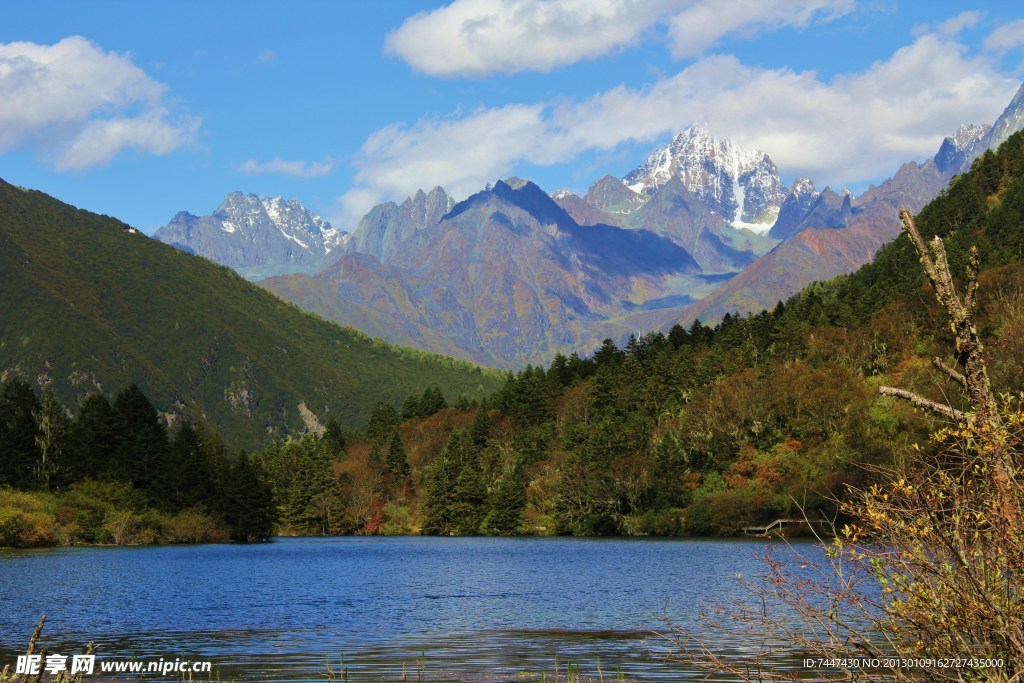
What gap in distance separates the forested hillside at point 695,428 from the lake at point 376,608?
27747 millimetres

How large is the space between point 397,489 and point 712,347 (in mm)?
57454

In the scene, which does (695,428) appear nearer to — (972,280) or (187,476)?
(187,476)

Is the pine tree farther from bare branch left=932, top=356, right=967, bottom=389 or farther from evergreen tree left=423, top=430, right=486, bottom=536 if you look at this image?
bare branch left=932, top=356, right=967, bottom=389

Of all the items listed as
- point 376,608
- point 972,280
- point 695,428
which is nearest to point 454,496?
point 695,428

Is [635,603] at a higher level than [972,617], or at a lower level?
lower

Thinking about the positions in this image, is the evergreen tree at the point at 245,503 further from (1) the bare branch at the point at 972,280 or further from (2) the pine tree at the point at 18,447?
(1) the bare branch at the point at 972,280

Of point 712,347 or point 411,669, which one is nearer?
point 411,669

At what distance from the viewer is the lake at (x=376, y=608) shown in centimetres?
3553

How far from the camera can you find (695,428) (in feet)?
452

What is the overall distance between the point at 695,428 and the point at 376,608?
89.0 m

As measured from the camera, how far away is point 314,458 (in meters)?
172

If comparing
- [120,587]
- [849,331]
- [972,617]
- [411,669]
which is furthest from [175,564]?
[849,331]

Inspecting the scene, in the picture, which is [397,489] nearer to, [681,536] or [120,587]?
[681,536]

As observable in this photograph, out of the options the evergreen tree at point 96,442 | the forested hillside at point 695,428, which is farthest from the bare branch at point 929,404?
the evergreen tree at point 96,442
